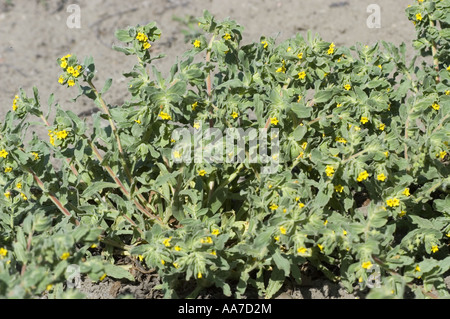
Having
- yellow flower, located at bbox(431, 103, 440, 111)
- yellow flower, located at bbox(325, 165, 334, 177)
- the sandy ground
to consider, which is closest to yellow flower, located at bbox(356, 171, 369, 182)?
yellow flower, located at bbox(325, 165, 334, 177)

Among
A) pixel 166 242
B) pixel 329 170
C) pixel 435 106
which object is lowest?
pixel 166 242

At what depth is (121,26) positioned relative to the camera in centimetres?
611

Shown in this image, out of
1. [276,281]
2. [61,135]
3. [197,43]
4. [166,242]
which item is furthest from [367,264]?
[61,135]

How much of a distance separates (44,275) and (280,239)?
1.09 metres

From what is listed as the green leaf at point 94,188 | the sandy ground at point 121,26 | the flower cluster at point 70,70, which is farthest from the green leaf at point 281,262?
the sandy ground at point 121,26

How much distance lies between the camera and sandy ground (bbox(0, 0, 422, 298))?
5633 mm

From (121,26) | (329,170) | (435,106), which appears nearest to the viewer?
(329,170)

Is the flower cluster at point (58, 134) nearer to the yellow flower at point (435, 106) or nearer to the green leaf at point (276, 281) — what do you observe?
the green leaf at point (276, 281)

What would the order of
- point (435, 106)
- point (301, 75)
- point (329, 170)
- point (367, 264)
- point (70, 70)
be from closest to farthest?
point (367, 264) → point (329, 170) → point (70, 70) → point (301, 75) → point (435, 106)

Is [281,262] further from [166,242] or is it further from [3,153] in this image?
[3,153]

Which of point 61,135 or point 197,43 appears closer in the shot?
point 61,135

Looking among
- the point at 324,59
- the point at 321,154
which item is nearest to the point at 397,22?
the point at 324,59

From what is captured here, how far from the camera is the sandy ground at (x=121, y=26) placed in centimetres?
563

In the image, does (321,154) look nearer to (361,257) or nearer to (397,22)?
(361,257)
